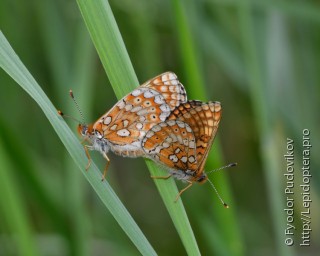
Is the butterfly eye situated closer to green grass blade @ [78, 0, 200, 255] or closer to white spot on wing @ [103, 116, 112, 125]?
white spot on wing @ [103, 116, 112, 125]

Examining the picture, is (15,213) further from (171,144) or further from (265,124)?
(265,124)

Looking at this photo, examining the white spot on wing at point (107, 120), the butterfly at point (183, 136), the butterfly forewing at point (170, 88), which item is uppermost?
the butterfly forewing at point (170, 88)

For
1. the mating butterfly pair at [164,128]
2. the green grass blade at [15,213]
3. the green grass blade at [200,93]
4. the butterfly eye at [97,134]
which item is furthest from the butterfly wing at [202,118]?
the green grass blade at [15,213]

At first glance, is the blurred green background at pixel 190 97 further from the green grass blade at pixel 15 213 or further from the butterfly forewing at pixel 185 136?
the butterfly forewing at pixel 185 136

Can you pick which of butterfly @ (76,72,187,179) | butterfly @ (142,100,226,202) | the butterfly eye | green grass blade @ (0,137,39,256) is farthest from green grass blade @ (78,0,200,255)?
green grass blade @ (0,137,39,256)

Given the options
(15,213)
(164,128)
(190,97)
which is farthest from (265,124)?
(15,213)

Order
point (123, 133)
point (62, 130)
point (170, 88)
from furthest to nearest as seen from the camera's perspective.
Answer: point (123, 133) → point (170, 88) → point (62, 130)
